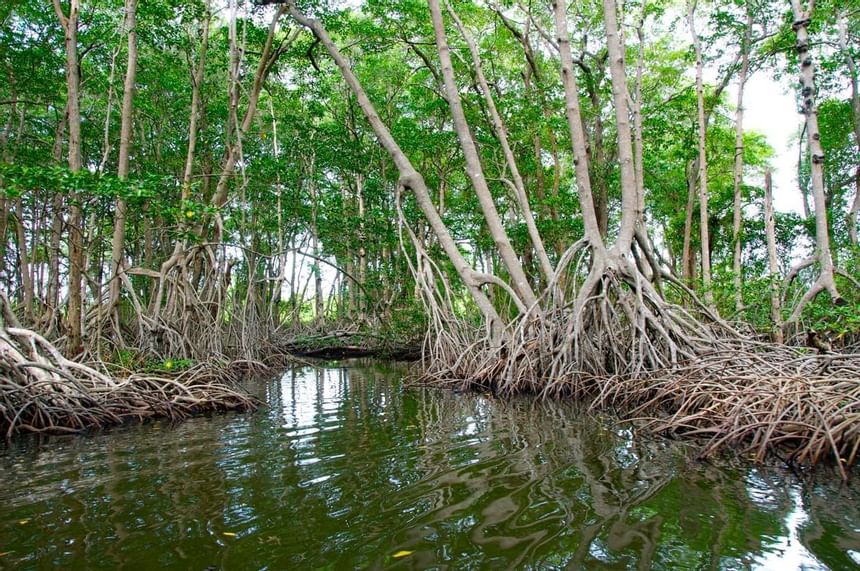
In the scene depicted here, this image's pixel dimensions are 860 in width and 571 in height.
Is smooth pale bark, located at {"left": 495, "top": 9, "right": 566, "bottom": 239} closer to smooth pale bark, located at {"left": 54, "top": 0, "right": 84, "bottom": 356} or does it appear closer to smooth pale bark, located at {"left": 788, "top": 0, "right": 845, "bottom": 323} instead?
smooth pale bark, located at {"left": 788, "top": 0, "right": 845, "bottom": 323}

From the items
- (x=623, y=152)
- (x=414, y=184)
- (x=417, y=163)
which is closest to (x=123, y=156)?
(x=414, y=184)

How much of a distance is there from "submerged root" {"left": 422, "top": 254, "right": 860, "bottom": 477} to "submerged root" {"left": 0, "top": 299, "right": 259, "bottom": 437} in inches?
127

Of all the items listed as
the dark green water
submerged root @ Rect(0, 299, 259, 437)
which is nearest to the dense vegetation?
the dark green water

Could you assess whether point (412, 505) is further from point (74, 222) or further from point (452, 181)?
point (452, 181)

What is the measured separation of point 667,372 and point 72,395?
5.49 meters

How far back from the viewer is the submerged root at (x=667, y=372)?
10.00 feet

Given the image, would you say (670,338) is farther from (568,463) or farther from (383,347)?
(383,347)

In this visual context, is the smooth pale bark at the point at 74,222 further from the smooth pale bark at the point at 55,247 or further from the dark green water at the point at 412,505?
the dark green water at the point at 412,505

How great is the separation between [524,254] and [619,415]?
827 centimetres

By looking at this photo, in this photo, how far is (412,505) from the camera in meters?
2.46

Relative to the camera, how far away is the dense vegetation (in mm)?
5836

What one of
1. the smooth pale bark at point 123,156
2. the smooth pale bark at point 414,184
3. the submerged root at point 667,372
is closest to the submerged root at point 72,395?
the smooth pale bark at point 123,156

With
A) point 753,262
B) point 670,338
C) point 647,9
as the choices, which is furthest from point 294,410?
point 753,262

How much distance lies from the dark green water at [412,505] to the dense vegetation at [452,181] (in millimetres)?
800
